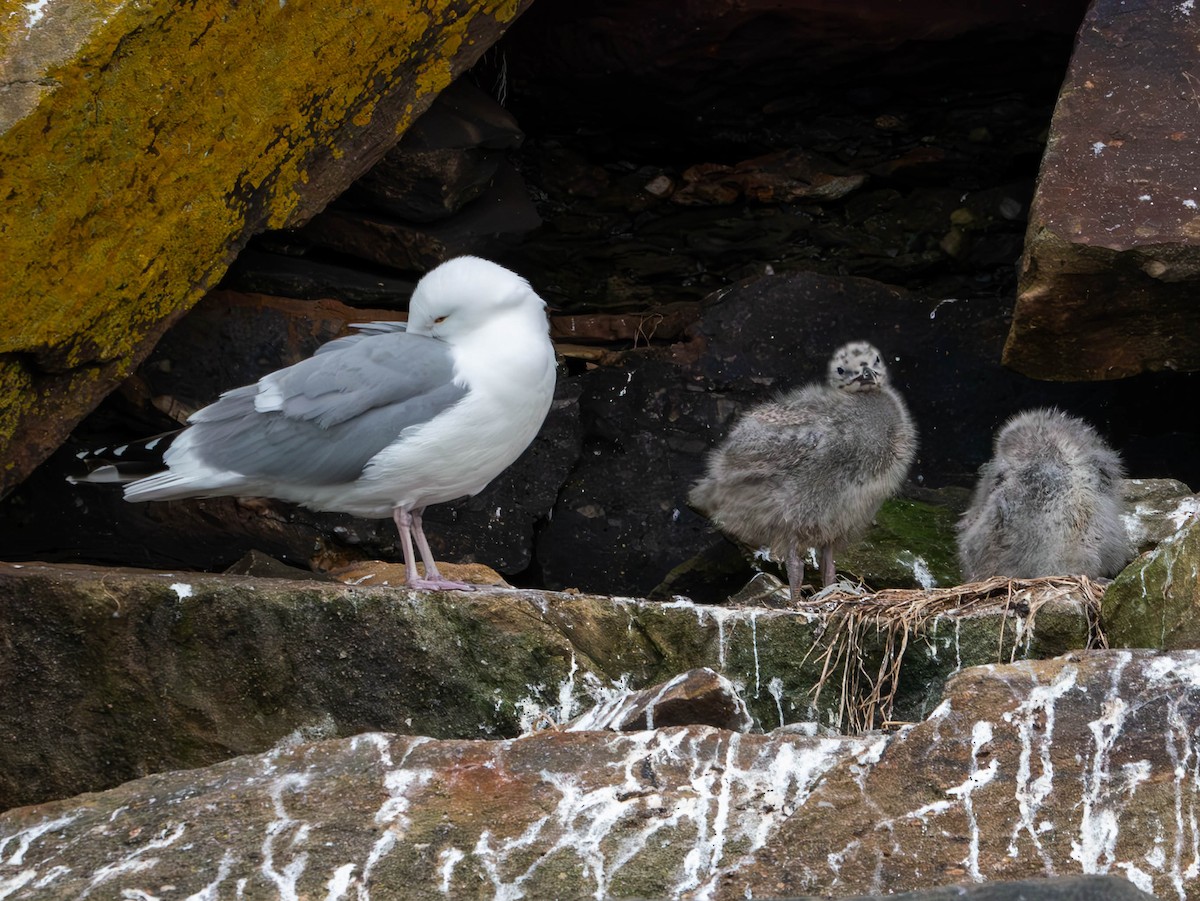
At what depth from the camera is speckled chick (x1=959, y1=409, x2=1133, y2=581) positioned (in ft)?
17.8

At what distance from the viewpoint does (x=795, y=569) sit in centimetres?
581

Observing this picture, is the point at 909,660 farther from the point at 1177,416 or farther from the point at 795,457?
the point at 1177,416

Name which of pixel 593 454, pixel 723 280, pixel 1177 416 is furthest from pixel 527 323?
pixel 1177 416

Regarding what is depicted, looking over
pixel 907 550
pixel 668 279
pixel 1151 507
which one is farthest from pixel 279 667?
pixel 668 279

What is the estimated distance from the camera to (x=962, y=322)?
726 centimetres

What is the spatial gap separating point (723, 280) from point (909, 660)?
3.50 m

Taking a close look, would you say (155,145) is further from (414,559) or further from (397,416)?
(414,559)

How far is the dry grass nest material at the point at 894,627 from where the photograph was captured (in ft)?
14.5

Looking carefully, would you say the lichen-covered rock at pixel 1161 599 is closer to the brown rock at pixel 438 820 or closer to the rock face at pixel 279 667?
the rock face at pixel 279 667

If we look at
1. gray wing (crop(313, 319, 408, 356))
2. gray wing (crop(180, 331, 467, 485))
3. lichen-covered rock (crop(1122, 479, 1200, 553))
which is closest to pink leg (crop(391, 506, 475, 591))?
gray wing (crop(180, 331, 467, 485))

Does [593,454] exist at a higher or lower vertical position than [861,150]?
lower

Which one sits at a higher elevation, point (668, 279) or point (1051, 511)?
point (668, 279)

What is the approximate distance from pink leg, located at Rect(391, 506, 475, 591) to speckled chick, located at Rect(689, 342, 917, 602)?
4.18 ft

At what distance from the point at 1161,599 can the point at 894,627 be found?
0.81 metres
